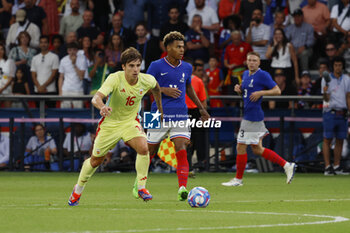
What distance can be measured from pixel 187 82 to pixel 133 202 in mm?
2429

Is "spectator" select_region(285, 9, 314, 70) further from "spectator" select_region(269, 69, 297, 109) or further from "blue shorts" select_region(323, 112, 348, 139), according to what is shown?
"blue shorts" select_region(323, 112, 348, 139)

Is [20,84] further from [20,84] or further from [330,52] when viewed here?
[330,52]

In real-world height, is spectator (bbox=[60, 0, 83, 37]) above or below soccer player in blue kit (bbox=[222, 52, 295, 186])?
above

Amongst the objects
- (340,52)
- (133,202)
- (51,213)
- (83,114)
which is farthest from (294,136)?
(51,213)

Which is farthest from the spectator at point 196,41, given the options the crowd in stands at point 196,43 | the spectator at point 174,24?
the spectator at point 174,24

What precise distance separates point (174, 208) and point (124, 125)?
4.71ft

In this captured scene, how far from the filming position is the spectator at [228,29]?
2181cm

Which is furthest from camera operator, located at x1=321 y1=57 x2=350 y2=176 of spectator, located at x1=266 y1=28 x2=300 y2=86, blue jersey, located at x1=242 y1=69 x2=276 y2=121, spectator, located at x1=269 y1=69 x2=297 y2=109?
blue jersey, located at x1=242 y1=69 x2=276 y2=121

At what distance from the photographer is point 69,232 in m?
7.82

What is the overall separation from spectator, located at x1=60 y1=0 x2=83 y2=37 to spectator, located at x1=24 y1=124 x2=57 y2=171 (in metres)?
3.93

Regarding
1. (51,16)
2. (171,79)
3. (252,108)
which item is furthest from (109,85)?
(51,16)

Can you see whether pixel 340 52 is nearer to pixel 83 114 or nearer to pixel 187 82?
pixel 83 114

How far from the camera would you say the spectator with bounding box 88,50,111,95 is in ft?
70.4

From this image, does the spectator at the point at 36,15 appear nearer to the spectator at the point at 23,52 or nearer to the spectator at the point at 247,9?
the spectator at the point at 23,52
